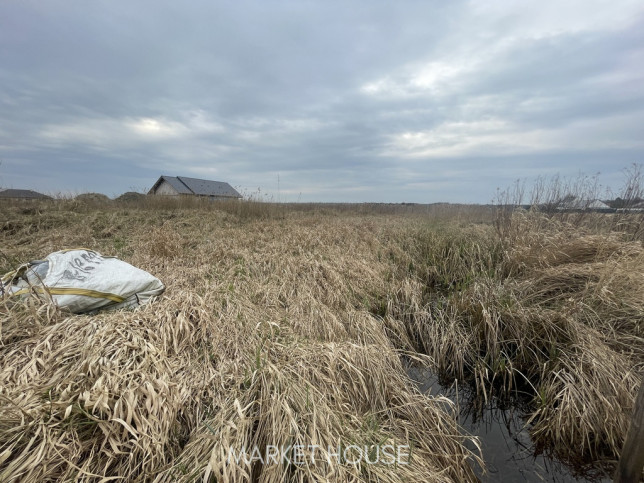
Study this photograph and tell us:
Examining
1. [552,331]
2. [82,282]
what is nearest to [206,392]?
[82,282]

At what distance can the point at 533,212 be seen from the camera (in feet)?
18.2

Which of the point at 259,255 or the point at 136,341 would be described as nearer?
the point at 136,341

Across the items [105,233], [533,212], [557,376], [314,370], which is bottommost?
[557,376]

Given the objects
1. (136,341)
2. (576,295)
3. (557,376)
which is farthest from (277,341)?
(576,295)

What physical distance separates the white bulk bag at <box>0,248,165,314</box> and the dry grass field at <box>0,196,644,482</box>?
15 cm

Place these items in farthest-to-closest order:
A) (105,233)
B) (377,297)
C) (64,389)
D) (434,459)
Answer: (105,233)
(377,297)
(434,459)
(64,389)

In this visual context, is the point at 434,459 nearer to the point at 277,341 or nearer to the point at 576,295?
the point at 277,341

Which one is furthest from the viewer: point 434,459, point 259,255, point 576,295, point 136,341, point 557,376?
point 259,255

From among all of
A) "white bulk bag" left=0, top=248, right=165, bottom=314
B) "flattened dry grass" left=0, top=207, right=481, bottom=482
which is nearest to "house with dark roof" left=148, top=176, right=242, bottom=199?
"white bulk bag" left=0, top=248, right=165, bottom=314

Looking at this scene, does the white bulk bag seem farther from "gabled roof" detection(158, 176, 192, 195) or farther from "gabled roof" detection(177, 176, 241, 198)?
"gabled roof" detection(158, 176, 192, 195)

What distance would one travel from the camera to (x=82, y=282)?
8.18ft

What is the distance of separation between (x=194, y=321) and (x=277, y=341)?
83 cm

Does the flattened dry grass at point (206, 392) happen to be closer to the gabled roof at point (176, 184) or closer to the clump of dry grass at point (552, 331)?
the clump of dry grass at point (552, 331)

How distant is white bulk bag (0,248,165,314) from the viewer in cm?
235
